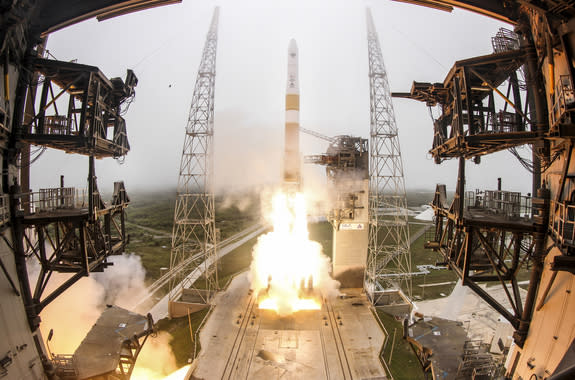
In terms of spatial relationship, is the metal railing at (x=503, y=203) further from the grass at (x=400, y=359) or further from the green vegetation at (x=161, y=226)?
the green vegetation at (x=161, y=226)

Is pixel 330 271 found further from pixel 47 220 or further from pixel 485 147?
pixel 47 220

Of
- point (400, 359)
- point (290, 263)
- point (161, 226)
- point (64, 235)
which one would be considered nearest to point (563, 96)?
point (400, 359)

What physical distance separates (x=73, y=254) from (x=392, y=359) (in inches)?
873

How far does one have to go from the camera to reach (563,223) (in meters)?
10.4

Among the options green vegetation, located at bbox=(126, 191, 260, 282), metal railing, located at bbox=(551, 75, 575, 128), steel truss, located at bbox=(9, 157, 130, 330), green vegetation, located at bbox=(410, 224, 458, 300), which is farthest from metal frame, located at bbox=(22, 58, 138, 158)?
green vegetation, located at bbox=(410, 224, 458, 300)

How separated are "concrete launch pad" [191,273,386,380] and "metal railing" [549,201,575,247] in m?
14.6

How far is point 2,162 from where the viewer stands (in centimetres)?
1392

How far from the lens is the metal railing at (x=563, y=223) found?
10.3 metres

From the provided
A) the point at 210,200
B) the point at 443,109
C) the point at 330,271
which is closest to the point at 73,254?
the point at 210,200

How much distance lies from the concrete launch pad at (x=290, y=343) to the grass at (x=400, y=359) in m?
0.78

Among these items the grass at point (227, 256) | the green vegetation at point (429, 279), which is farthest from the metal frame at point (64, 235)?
the green vegetation at point (429, 279)

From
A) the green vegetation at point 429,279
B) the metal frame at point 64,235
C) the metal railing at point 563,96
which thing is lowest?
the green vegetation at point 429,279

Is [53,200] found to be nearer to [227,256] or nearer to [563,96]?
[563,96]

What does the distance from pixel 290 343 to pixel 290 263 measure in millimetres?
9822
